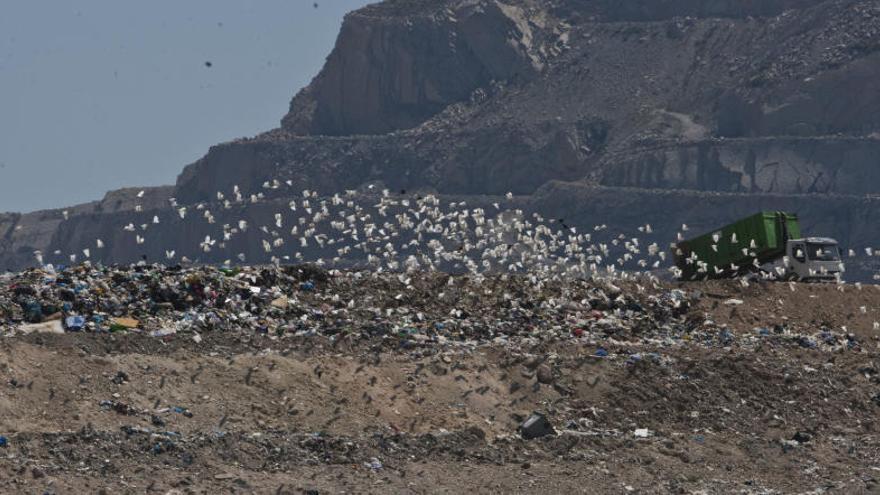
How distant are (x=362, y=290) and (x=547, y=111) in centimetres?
11870

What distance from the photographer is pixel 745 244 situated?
46125mm

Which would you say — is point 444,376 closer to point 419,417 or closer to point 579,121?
point 419,417

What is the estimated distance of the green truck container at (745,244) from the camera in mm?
45875

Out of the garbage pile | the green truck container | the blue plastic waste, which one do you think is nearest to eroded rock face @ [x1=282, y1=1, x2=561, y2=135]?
the green truck container

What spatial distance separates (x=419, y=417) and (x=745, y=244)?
73.2 feet

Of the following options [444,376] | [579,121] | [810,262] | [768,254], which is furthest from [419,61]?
[444,376]

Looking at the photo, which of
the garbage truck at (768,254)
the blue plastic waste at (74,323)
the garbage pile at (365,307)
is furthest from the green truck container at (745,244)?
the blue plastic waste at (74,323)

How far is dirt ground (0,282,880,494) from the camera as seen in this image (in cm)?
2212

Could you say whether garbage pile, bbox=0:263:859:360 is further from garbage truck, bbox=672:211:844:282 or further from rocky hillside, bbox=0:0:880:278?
rocky hillside, bbox=0:0:880:278

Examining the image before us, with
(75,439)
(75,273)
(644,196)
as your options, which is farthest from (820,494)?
(644,196)

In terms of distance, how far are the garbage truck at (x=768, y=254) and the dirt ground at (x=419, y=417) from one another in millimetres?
14765

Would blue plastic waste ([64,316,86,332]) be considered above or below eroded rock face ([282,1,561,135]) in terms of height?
below

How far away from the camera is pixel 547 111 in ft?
490

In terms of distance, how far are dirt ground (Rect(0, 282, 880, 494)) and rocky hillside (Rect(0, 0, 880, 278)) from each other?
308 feet
